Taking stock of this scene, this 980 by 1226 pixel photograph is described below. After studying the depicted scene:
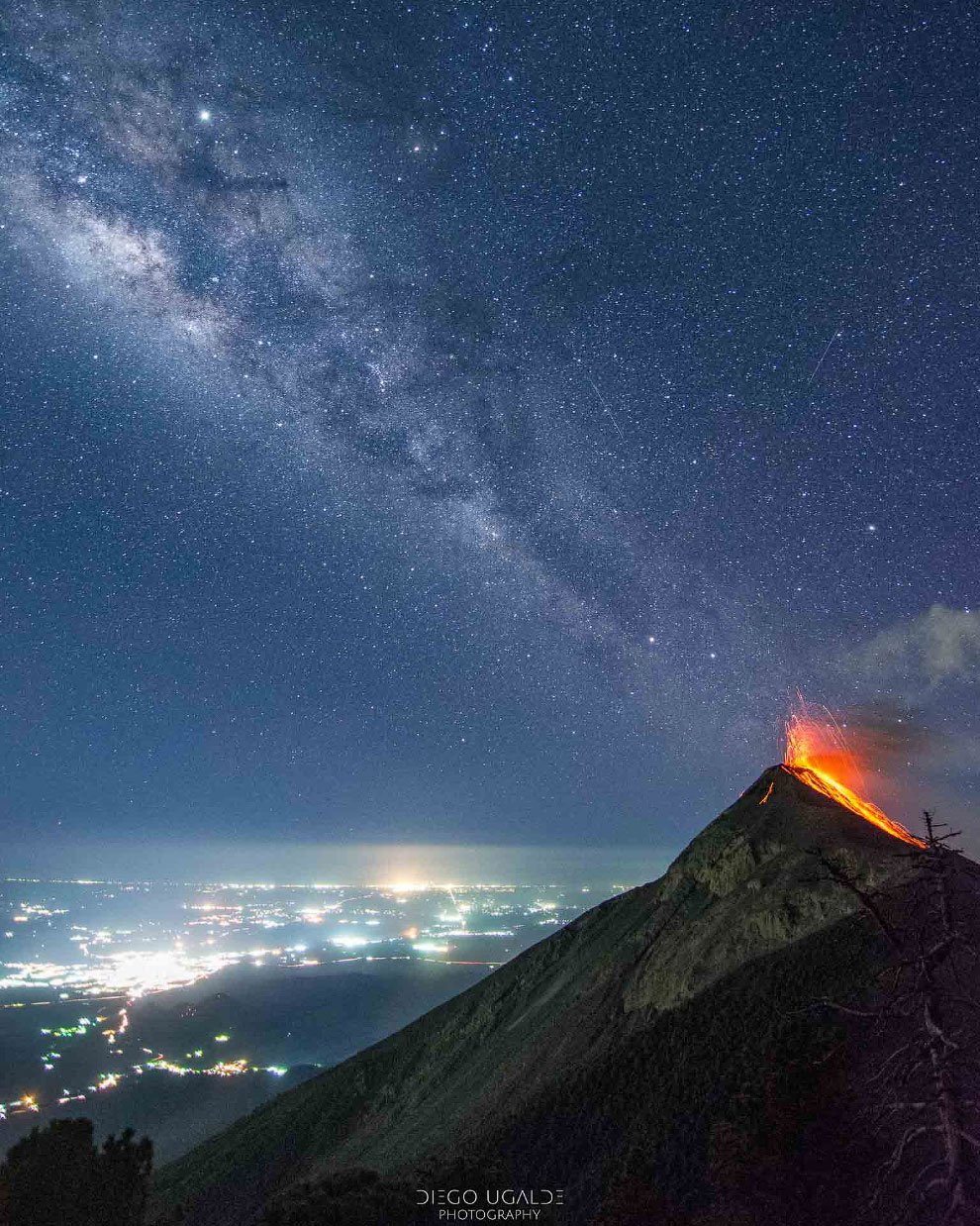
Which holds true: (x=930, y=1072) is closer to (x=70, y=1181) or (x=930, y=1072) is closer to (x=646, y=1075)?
(x=646, y=1075)

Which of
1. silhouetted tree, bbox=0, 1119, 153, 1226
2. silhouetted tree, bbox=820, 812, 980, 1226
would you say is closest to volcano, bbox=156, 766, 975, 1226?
silhouetted tree, bbox=820, 812, 980, 1226

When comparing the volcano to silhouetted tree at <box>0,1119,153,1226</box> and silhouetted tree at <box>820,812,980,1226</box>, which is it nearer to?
silhouetted tree at <box>820,812,980,1226</box>

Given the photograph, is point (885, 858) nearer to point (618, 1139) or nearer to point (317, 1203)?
point (618, 1139)

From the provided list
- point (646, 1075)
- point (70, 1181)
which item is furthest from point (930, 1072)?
point (70, 1181)

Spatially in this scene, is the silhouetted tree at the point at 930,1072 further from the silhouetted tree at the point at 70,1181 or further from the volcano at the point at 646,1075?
the silhouetted tree at the point at 70,1181

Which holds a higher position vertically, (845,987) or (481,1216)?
(845,987)

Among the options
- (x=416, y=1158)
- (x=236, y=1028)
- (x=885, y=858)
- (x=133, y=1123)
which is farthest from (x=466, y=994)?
(x=236, y=1028)
